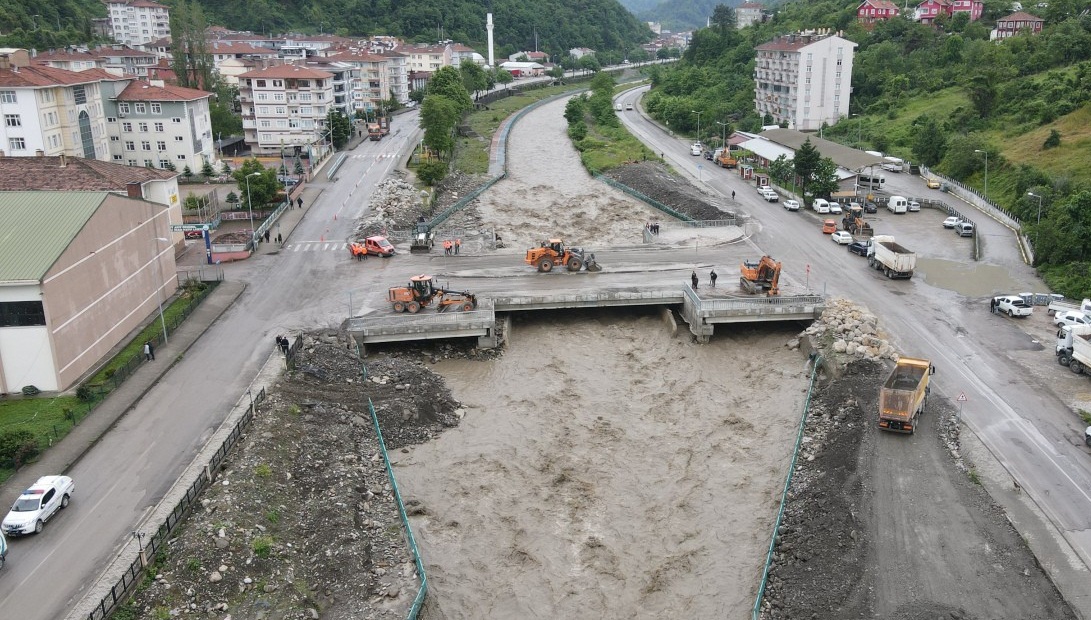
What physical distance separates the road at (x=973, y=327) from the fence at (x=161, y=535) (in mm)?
27528

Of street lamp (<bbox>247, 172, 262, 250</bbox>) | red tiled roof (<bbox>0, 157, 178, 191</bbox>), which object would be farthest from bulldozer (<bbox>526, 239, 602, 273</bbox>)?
red tiled roof (<bbox>0, 157, 178, 191</bbox>)

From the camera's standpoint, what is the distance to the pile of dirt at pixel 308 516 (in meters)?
26.0

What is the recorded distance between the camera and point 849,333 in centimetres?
4378

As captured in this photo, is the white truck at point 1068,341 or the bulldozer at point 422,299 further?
the bulldozer at point 422,299

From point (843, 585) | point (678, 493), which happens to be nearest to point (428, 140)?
point (678, 493)

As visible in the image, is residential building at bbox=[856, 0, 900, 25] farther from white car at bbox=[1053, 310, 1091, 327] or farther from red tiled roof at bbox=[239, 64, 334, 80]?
white car at bbox=[1053, 310, 1091, 327]

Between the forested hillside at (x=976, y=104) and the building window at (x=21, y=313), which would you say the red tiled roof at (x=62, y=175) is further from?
the forested hillside at (x=976, y=104)

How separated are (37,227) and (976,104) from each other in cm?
9375

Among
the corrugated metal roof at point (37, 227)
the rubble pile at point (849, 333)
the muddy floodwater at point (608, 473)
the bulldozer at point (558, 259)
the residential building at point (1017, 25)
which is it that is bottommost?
the muddy floodwater at point (608, 473)

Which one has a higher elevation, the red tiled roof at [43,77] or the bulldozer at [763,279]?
the red tiled roof at [43,77]

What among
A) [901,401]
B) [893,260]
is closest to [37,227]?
[901,401]

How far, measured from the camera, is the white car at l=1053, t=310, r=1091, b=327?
4500 centimetres

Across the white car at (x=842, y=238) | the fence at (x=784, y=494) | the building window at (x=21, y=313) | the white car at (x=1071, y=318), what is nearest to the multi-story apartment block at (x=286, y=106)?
the white car at (x=842, y=238)

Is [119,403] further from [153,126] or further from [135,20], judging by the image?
[135,20]
